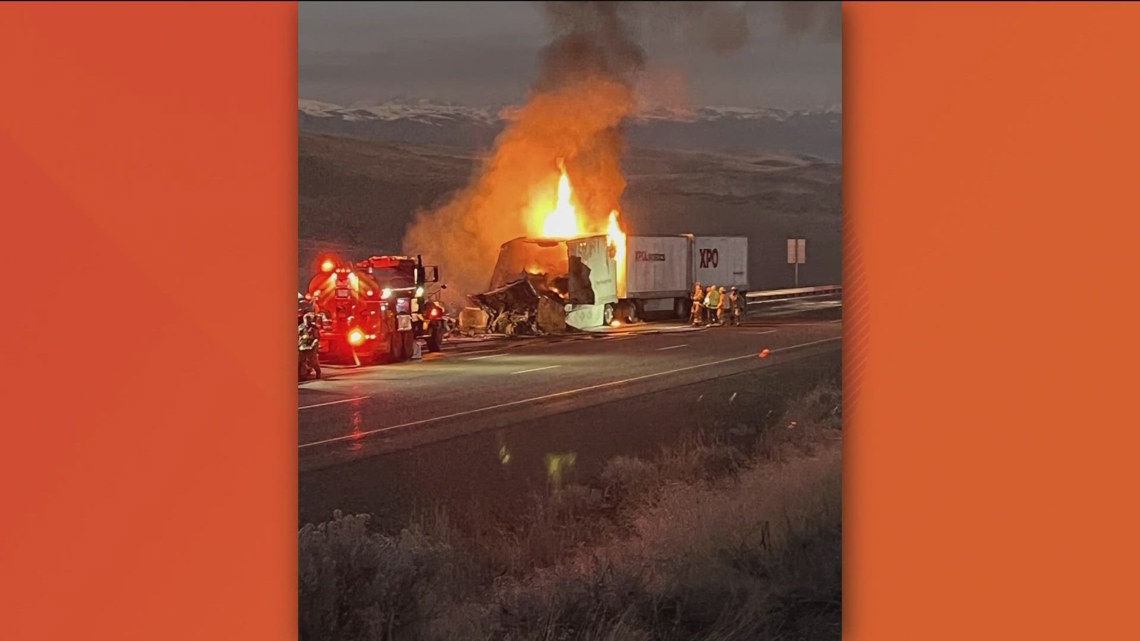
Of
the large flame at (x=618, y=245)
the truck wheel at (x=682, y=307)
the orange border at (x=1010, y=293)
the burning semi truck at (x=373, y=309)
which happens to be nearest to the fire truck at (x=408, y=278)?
the burning semi truck at (x=373, y=309)

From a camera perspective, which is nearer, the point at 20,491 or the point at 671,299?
the point at 20,491

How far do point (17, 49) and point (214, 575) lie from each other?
1676mm

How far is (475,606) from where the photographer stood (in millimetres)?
3650

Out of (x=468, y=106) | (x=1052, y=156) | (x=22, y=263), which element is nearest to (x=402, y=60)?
(x=468, y=106)

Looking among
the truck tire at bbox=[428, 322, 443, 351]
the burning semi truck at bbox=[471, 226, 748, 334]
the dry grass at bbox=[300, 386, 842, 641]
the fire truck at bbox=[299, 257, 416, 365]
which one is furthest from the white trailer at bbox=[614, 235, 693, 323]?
the fire truck at bbox=[299, 257, 416, 365]

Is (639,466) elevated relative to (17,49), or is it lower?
lower

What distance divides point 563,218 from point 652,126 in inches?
16.0

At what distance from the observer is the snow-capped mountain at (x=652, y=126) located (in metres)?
3.61

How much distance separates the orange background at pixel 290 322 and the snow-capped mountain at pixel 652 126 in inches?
3.9

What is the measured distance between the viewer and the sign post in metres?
3.78

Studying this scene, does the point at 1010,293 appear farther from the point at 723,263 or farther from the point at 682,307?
the point at 682,307

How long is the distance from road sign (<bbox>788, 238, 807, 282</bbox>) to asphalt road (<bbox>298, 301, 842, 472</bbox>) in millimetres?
128

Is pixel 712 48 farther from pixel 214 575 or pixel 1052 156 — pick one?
pixel 214 575

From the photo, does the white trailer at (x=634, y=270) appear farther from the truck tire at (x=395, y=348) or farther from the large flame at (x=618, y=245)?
the truck tire at (x=395, y=348)
